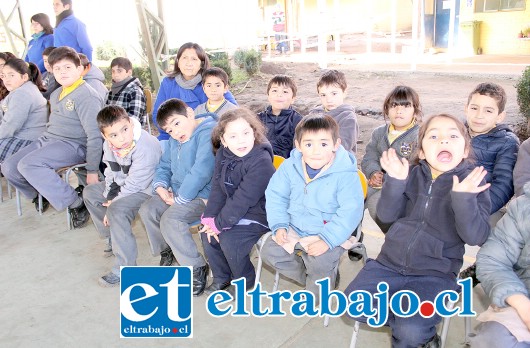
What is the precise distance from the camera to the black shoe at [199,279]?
2.75m

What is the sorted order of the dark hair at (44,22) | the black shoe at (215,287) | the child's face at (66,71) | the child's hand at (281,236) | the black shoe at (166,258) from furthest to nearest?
the dark hair at (44,22) → the child's face at (66,71) → the black shoe at (166,258) → the black shoe at (215,287) → the child's hand at (281,236)

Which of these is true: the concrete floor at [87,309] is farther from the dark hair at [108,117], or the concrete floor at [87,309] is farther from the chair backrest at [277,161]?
the dark hair at [108,117]

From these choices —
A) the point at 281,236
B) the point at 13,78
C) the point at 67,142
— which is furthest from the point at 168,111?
the point at 13,78

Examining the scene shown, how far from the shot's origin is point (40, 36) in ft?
17.4

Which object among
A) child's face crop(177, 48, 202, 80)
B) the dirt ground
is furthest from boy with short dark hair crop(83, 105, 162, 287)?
the dirt ground

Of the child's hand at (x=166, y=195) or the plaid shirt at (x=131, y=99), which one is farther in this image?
the plaid shirt at (x=131, y=99)

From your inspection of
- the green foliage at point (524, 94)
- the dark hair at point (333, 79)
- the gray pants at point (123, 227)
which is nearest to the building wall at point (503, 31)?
the green foliage at point (524, 94)

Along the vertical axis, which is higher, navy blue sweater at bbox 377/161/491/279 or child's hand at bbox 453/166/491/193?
child's hand at bbox 453/166/491/193

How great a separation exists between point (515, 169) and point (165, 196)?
205 cm

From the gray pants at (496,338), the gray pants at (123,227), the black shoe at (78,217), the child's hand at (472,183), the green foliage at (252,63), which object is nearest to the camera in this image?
the gray pants at (496,338)

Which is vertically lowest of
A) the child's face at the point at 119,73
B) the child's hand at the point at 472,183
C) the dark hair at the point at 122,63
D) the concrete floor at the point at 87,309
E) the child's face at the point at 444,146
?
the concrete floor at the point at 87,309

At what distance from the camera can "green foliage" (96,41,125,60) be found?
28.6ft

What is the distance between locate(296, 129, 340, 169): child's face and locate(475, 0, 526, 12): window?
7.45m

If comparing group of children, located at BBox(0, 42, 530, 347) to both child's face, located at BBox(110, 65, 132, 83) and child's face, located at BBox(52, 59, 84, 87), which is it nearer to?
child's face, located at BBox(52, 59, 84, 87)
